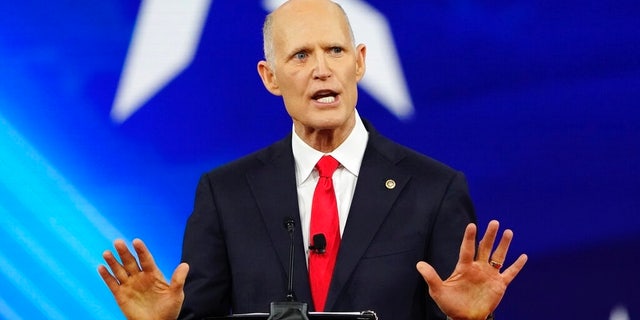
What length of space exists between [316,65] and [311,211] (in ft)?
1.24

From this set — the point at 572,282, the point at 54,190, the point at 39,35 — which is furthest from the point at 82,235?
the point at 572,282

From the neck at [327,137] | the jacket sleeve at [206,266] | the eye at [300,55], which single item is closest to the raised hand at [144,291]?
the jacket sleeve at [206,266]

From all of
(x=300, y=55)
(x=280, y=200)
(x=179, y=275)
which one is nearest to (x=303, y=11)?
(x=300, y=55)

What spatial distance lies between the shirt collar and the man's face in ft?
0.11

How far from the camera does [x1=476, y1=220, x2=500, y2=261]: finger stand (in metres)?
2.40

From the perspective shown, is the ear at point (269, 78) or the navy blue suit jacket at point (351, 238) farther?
the ear at point (269, 78)

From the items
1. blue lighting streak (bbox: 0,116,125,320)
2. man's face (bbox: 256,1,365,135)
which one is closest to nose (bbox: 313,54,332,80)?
man's face (bbox: 256,1,365,135)

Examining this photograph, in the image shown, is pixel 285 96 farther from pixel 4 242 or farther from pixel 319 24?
pixel 4 242

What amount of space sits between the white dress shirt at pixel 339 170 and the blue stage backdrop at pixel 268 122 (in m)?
0.81

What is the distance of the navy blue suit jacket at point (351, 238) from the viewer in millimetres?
2701

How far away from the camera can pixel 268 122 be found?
150 inches

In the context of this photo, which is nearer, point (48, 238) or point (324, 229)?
point (324, 229)

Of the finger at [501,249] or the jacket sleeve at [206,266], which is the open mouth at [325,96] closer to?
the jacket sleeve at [206,266]

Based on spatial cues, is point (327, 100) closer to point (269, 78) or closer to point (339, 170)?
point (339, 170)
